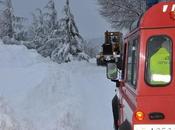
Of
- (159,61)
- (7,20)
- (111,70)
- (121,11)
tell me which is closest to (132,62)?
(159,61)

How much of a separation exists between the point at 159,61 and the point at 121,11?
153 feet

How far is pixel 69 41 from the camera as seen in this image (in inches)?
2126

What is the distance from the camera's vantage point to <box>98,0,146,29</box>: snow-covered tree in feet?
167

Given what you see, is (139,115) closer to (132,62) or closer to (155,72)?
(155,72)

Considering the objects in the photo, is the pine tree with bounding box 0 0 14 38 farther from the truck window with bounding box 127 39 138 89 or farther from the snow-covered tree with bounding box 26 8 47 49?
the truck window with bounding box 127 39 138 89

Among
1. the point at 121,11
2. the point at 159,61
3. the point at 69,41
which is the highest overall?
the point at 121,11

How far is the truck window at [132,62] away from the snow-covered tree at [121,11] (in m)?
43.7

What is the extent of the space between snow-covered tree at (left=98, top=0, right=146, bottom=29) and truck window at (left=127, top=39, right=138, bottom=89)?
4375 cm

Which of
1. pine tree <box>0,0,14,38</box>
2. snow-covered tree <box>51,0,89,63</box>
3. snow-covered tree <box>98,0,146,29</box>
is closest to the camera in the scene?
snow-covered tree <box>98,0,146,29</box>

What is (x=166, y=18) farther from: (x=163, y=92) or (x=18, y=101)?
(x=18, y=101)

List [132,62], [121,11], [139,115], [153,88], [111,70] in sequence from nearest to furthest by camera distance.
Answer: [139,115] < [153,88] < [132,62] < [111,70] < [121,11]

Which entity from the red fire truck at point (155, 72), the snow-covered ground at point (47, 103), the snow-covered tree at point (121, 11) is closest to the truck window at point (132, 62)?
the red fire truck at point (155, 72)

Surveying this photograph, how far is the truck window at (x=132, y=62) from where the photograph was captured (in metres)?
6.25

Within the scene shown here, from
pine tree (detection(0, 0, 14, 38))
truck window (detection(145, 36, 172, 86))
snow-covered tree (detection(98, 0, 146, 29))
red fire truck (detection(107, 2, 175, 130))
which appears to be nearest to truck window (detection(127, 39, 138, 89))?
red fire truck (detection(107, 2, 175, 130))
